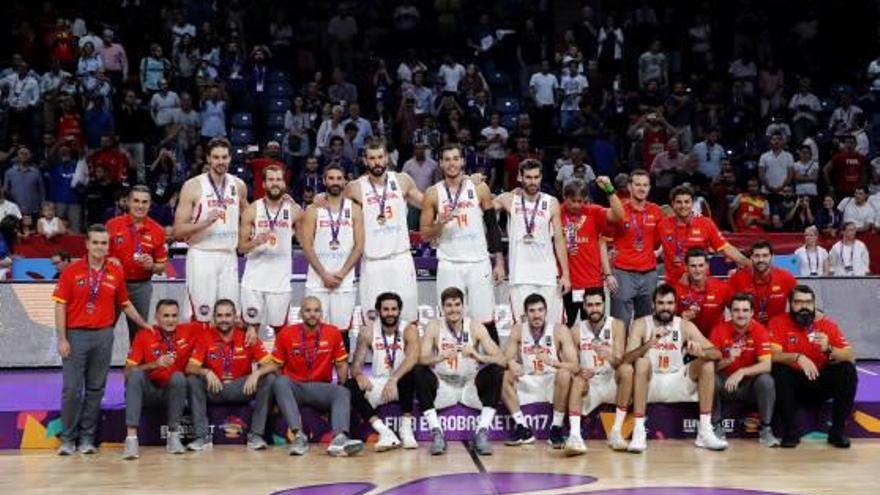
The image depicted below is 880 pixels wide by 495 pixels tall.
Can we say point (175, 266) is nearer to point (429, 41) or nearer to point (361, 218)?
point (361, 218)

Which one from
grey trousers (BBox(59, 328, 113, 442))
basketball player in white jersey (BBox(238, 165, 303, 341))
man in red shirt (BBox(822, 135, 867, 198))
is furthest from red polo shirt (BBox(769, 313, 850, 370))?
man in red shirt (BBox(822, 135, 867, 198))

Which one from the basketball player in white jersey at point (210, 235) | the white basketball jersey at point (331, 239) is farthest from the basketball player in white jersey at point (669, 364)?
the basketball player in white jersey at point (210, 235)

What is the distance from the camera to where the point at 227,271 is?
40.1 feet

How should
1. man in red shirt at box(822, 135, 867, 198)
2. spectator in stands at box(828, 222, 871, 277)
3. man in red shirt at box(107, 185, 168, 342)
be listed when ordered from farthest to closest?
man in red shirt at box(822, 135, 867, 198), spectator in stands at box(828, 222, 871, 277), man in red shirt at box(107, 185, 168, 342)

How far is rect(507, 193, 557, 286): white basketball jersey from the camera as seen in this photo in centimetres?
1248

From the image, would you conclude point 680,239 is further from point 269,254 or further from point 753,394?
point 269,254

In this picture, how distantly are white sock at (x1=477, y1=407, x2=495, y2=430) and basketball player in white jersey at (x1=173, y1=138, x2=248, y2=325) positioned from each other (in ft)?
7.22

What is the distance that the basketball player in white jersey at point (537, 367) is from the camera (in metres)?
12.0

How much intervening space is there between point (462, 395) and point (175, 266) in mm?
5010

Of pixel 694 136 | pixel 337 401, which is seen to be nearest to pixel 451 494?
pixel 337 401

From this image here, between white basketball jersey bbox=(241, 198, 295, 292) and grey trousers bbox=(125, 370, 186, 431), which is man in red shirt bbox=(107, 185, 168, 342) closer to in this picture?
grey trousers bbox=(125, 370, 186, 431)

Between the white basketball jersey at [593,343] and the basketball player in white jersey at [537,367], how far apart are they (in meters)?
0.15

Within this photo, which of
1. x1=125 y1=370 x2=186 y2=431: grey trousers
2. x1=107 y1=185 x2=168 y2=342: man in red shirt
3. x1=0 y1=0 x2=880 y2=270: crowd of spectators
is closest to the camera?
x1=125 y1=370 x2=186 y2=431: grey trousers

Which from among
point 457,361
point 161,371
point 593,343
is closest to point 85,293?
point 161,371
